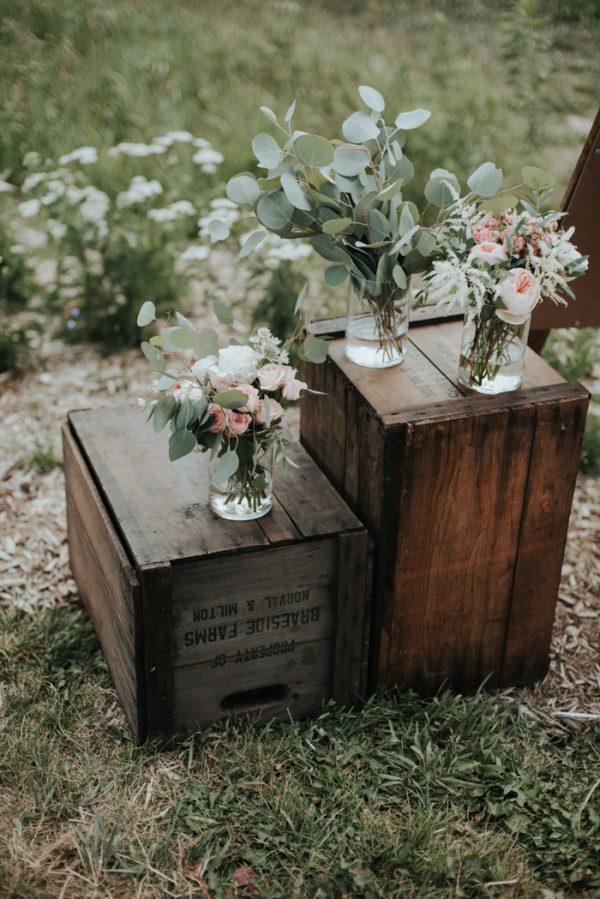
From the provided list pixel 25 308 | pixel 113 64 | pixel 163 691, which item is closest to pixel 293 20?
pixel 113 64

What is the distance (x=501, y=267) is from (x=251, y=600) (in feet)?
3.11

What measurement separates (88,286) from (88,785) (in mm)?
2353

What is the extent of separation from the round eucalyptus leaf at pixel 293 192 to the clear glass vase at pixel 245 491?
0.56 metres

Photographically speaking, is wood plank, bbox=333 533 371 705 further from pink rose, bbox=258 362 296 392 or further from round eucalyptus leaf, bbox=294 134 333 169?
round eucalyptus leaf, bbox=294 134 333 169

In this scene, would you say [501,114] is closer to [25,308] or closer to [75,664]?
[25,308]

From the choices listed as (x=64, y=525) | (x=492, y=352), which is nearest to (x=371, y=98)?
(x=492, y=352)

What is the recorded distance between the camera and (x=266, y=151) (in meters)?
2.26

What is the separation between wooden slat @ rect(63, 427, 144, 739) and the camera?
2.28 meters

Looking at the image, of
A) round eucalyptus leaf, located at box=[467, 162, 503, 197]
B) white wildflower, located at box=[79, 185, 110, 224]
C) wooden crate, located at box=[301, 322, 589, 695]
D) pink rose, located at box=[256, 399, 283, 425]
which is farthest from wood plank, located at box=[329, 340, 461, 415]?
white wildflower, located at box=[79, 185, 110, 224]

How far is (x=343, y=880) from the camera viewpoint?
211cm

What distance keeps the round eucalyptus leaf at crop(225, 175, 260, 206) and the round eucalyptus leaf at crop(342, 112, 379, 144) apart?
0.78ft

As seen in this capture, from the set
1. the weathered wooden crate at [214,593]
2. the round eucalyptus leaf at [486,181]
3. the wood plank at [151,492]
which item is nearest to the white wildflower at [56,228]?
the wood plank at [151,492]

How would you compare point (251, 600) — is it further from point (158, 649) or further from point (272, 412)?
point (272, 412)

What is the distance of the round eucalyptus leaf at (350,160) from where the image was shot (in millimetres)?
2238
